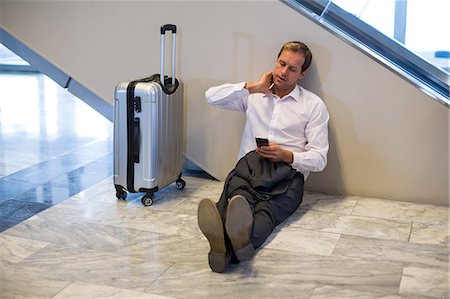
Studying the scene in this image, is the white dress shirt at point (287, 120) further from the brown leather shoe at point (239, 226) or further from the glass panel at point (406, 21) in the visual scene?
the brown leather shoe at point (239, 226)

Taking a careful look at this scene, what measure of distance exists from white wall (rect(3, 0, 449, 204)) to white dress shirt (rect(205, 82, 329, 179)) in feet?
0.64

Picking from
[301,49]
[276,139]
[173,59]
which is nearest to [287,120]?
[276,139]

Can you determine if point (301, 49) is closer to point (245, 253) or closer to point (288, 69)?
point (288, 69)

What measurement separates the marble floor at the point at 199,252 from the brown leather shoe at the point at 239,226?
0.23ft

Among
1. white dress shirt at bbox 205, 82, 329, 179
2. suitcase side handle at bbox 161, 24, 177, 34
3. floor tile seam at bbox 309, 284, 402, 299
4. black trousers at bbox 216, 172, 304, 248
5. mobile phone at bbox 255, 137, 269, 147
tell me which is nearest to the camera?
floor tile seam at bbox 309, 284, 402, 299

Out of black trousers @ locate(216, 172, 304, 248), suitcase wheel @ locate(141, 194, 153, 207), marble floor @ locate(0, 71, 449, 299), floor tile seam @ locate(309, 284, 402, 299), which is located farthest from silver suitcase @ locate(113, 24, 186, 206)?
Result: floor tile seam @ locate(309, 284, 402, 299)

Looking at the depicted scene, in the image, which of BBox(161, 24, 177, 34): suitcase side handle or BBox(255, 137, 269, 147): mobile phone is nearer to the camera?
BBox(255, 137, 269, 147): mobile phone

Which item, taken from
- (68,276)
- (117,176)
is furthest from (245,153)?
(68,276)

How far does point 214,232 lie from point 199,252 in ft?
0.90

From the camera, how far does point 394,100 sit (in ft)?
10.9

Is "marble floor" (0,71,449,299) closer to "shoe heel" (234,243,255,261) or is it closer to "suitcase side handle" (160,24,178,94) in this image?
"shoe heel" (234,243,255,261)

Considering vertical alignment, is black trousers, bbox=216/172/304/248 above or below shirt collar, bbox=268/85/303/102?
below

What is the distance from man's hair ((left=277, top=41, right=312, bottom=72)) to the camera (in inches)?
129

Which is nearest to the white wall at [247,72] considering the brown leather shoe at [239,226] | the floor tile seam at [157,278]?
the brown leather shoe at [239,226]
